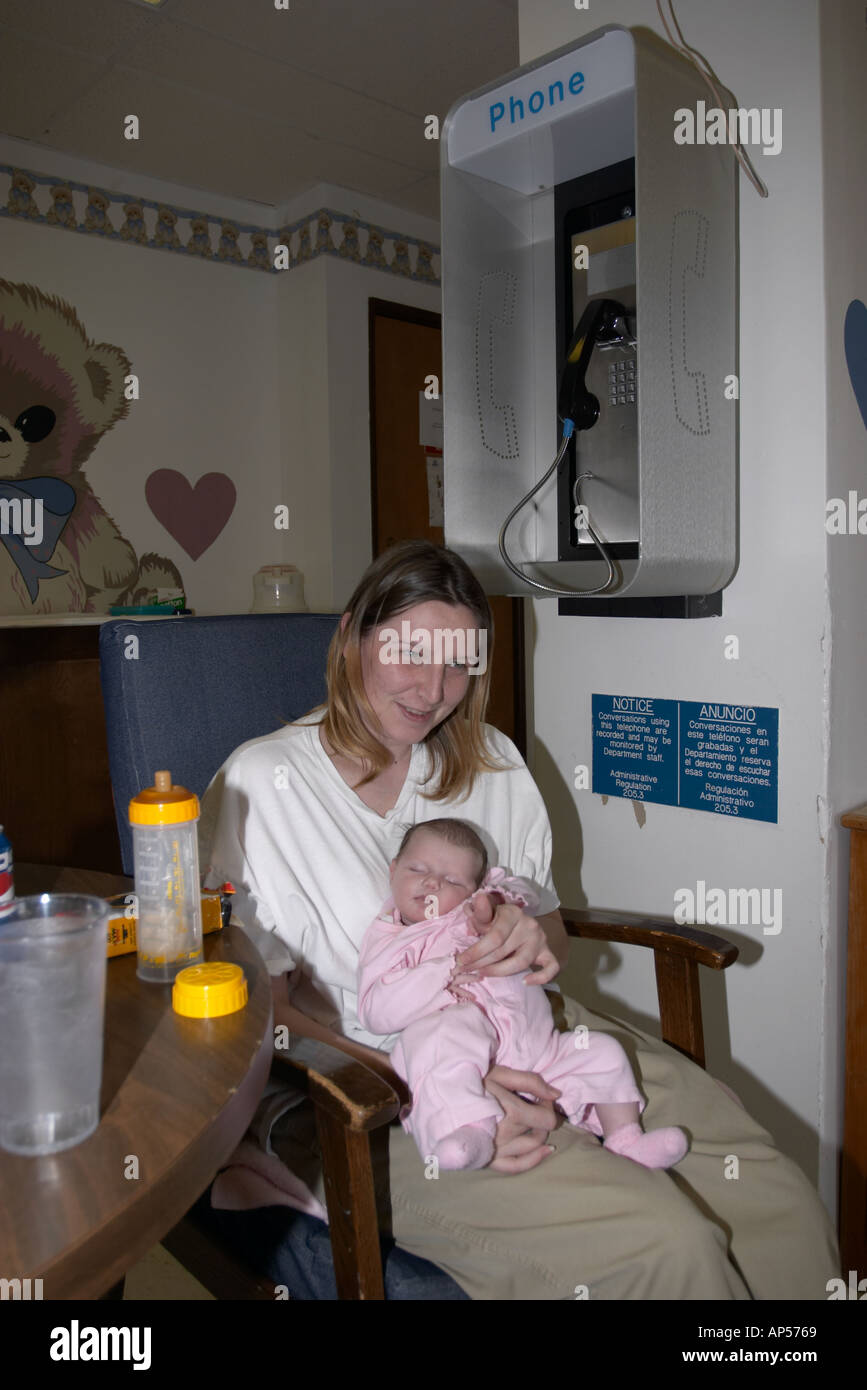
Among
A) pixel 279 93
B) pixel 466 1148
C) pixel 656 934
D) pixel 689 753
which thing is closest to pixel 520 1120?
pixel 466 1148

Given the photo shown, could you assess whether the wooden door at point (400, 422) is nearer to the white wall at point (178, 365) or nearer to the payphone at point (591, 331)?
the white wall at point (178, 365)

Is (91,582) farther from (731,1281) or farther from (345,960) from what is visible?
(731,1281)

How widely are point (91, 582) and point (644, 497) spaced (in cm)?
233

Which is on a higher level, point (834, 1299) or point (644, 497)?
point (644, 497)

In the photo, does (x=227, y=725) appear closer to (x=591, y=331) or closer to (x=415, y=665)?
(x=415, y=665)

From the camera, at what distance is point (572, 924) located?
4.98 feet

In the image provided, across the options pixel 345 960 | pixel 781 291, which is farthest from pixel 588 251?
pixel 345 960

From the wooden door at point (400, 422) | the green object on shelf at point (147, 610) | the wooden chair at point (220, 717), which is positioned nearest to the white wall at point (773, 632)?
the wooden chair at point (220, 717)

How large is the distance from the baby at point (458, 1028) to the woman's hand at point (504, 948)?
0.02m

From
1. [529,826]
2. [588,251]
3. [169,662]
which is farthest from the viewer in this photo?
[588,251]

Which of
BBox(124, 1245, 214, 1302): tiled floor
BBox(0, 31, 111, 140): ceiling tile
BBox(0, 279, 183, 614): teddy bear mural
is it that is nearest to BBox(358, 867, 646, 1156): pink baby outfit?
BBox(124, 1245, 214, 1302): tiled floor

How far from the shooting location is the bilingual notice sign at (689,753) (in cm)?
161

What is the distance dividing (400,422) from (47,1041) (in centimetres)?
347

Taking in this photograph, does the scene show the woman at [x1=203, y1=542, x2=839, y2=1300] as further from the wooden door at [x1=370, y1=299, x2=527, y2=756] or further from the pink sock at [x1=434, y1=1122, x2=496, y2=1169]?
the wooden door at [x1=370, y1=299, x2=527, y2=756]
